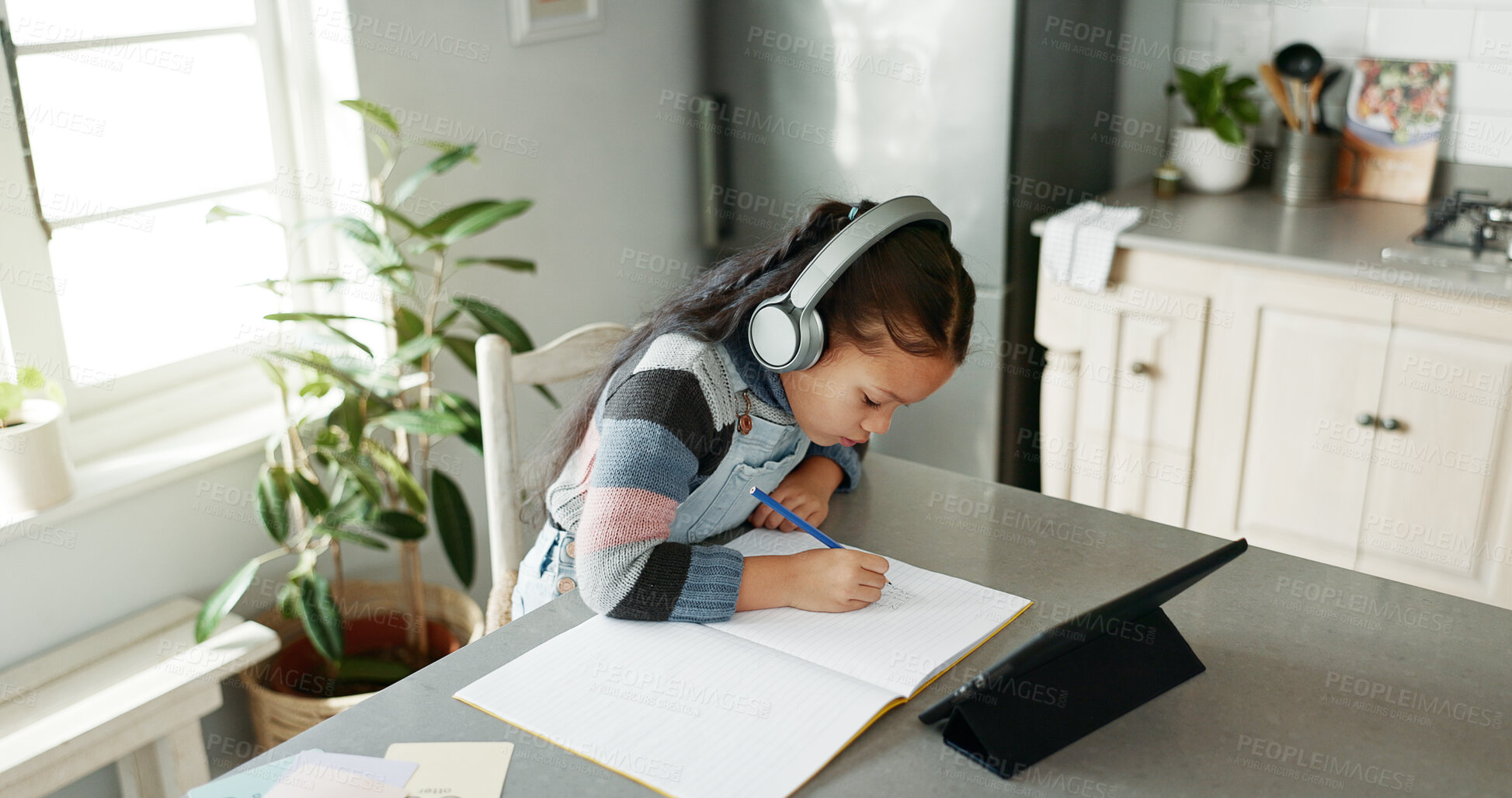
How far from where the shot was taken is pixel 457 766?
2.85ft

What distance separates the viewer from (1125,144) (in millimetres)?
2715

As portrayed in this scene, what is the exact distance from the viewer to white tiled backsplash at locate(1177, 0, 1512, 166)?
2334 millimetres

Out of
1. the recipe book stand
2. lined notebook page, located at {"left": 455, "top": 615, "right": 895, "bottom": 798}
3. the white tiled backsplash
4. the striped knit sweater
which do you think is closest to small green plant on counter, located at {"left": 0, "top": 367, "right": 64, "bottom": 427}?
the striped knit sweater

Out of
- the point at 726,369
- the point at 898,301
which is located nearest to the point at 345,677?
the point at 726,369

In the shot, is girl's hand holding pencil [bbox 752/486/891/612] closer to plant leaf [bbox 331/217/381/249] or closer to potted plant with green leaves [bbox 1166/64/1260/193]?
plant leaf [bbox 331/217/381/249]

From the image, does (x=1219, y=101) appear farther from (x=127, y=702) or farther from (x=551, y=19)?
(x=127, y=702)

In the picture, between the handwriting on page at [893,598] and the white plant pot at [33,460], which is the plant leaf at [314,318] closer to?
the white plant pot at [33,460]

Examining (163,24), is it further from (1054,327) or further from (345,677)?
(1054,327)

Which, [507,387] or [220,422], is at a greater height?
[507,387]

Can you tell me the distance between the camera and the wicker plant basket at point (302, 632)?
5.83 ft

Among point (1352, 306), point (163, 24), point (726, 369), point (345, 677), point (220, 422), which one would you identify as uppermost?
point (163, 24)

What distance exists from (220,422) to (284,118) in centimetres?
55

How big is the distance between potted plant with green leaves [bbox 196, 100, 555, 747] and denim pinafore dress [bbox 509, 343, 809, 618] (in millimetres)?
553

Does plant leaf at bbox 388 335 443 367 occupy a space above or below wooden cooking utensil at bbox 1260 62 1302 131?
below
